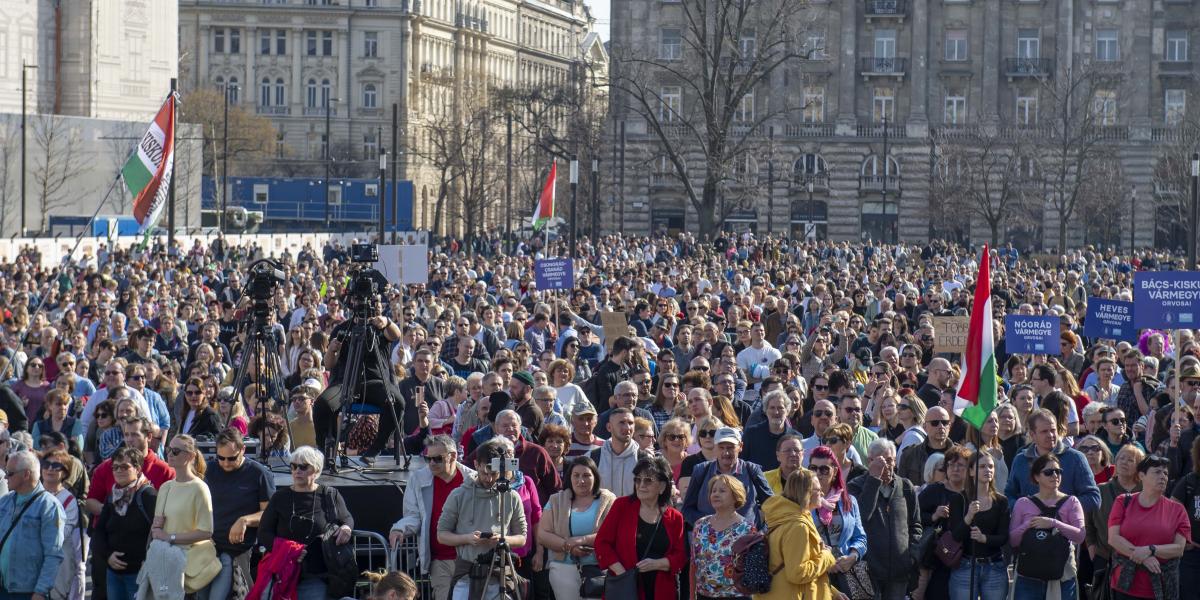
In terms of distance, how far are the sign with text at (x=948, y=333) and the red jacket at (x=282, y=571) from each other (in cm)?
1120

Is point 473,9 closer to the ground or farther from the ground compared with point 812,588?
farther from the ground

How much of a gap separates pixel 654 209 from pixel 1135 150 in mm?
20060

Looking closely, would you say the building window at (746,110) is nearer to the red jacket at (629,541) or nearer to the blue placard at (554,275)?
the blue placard at (554,275)

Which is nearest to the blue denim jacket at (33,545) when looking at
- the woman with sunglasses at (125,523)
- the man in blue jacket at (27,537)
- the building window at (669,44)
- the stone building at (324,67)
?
the man in blue jacket at (27,537)

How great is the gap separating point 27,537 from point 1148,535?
6574 mm

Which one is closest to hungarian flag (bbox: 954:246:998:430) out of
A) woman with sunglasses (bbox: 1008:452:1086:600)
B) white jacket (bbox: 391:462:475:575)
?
woman with sunglasses (bbox: 1008:452:1086:600)

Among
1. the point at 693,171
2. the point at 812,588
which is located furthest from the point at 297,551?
the point at 693,171

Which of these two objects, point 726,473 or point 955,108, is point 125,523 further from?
point 955,108

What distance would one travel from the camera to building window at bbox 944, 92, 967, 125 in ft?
279

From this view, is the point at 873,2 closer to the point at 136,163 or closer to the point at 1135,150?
the point at 1135,150

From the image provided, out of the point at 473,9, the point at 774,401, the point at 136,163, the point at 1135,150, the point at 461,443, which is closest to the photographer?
the point at 774,401

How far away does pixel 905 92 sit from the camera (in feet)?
278

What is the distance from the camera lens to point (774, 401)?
13656mm

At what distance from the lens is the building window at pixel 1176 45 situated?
3317 inches
